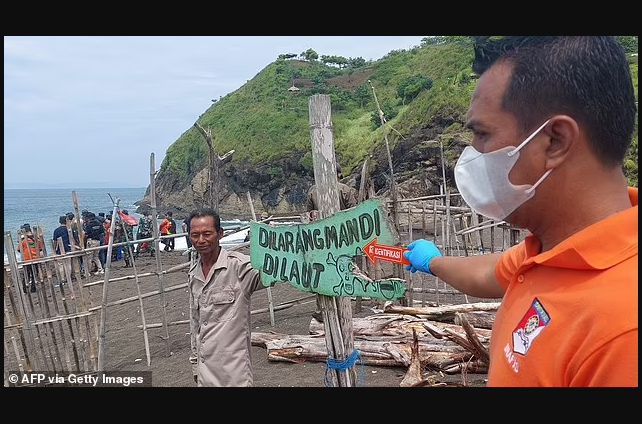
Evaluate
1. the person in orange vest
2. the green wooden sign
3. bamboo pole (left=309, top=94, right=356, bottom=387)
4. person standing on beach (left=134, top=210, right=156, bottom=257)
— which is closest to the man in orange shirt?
the green wooden sign

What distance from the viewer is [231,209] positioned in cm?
4394

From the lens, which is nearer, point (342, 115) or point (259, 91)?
point (342, 115)

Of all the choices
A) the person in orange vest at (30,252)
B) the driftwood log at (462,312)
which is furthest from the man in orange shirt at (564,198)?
the person in orange vest at (30,252)

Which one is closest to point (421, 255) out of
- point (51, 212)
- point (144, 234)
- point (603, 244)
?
point (603, 244)

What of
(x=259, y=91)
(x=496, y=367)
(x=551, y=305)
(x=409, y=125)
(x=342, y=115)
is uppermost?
(x=259, y=91)

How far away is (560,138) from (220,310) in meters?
2.56

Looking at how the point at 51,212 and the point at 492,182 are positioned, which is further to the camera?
the point at 51,212

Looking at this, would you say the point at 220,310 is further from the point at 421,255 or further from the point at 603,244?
the point at 603,244

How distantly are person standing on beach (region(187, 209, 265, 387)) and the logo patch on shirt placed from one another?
7.03 ft

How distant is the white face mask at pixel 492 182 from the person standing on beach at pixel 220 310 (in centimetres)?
188

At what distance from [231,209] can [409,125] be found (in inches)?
807

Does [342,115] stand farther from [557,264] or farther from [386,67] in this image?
[557,264]

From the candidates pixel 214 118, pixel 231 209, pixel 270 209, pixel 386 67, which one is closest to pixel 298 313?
pixel 270 209

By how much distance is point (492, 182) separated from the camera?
1379mm
